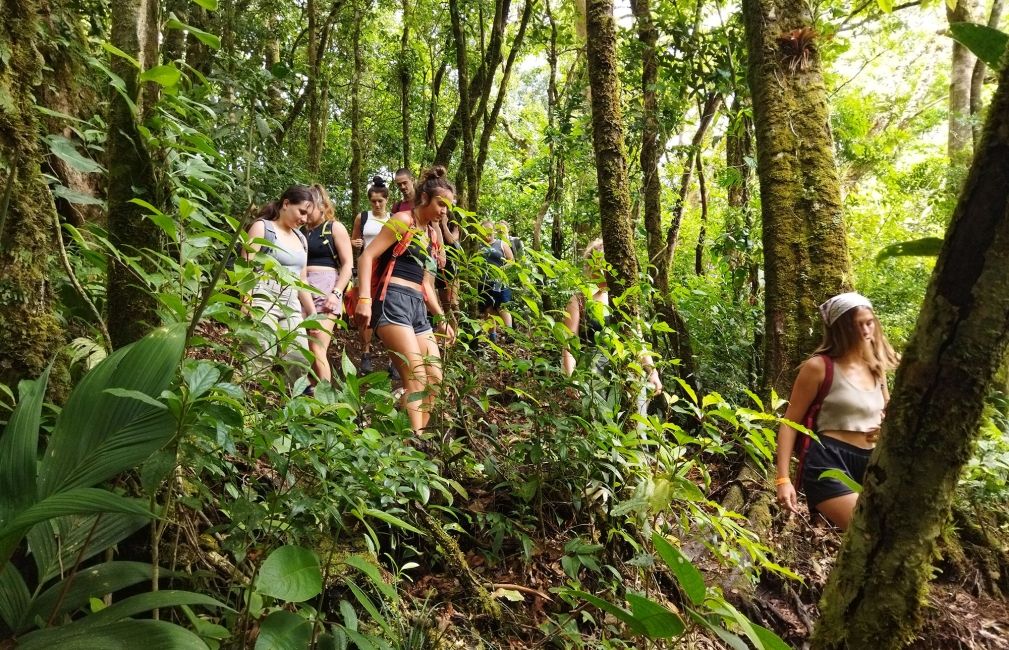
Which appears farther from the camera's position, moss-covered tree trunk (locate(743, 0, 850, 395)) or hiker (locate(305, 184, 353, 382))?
hiker (locate(305, 184, 353, 382))

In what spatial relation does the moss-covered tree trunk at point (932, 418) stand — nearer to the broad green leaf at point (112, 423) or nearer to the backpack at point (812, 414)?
the broad green leaf at point (112, 423)

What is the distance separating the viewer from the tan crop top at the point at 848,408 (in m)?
3.42

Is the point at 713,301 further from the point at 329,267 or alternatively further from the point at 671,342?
the point at 329,267

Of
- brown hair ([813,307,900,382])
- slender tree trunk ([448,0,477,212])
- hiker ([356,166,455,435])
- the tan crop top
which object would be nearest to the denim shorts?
the tan crop top

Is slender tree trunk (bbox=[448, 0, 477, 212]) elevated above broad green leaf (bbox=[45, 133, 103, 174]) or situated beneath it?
elevated above

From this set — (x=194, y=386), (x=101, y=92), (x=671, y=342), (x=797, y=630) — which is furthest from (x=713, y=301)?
(x=194, y=386)

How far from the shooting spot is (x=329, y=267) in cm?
505

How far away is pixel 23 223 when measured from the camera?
6.46ft

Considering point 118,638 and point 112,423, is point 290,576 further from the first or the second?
point 112,423

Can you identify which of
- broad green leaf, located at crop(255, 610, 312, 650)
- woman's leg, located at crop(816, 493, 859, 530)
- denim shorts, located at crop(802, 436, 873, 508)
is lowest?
woman's leg, located at crop(816, 493, 859, 530)

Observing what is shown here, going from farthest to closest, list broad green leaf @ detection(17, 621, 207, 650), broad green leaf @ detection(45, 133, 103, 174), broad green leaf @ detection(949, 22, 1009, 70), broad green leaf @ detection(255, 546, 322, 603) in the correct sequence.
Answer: broad green leaf @ detection(45, 133, 103, 174), broad green leaf @ detection(255, 546, 322, 603), broad green leaf @ detection(17, 621, 207, 650), broad green leaf @ detection(949, 22, 1009, 70)

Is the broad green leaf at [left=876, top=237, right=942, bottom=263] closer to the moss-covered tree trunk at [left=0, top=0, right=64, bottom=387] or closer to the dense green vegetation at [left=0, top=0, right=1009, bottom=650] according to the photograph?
the dense green vegetation at [left=0, top=0, right=1009, bottom=650]

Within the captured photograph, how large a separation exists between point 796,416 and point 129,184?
348 cm

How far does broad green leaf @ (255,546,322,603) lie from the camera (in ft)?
5.07
